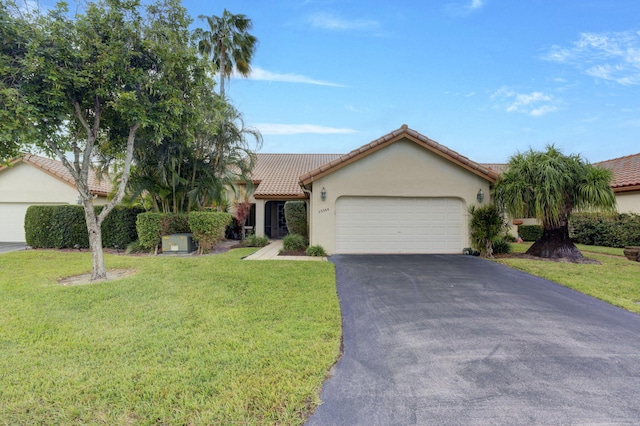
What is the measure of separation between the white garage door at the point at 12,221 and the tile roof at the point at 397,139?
17.6 m

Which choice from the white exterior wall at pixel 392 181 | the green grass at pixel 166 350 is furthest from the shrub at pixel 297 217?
the green grass at pixel 166 350

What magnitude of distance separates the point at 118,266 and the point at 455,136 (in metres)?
20.6

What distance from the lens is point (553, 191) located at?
970cm

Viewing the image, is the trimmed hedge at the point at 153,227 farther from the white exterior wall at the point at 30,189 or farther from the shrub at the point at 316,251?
the white exterior wall at the point at 30,189

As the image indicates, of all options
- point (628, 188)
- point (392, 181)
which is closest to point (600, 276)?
point (392, 181)

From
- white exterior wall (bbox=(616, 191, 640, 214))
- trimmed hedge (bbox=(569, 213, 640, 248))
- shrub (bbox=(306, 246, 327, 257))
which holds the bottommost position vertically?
shrub (bbox=(306, 246, 327, 257))

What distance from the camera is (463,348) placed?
3797 mm

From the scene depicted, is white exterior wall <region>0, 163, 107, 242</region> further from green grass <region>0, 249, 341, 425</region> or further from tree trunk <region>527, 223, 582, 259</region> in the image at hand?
tree trunk <region>527, 223, 582, 259</region>

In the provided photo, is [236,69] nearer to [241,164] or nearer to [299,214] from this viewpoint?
[241,164]

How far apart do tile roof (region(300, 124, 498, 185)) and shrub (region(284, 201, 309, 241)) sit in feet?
12.3

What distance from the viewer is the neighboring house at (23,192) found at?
52.9 ft

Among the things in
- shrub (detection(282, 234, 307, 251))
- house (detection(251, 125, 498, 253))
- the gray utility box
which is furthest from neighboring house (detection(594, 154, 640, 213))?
the gray utility box

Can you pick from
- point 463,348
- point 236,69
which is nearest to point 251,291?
point 463,348

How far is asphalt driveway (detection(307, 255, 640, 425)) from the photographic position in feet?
8.57
